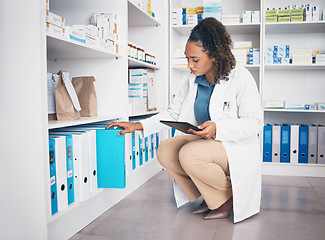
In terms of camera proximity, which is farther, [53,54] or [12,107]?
[53,54]

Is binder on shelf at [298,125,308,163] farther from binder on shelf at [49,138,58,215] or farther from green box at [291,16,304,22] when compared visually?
binder on shelf at [49,138,58,215]

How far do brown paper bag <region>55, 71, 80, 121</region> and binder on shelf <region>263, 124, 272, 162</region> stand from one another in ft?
6.50

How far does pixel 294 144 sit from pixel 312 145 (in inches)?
6.0

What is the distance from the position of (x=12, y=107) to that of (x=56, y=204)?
0.50 metres

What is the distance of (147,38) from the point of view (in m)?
3.35

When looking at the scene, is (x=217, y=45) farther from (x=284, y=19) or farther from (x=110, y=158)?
(x=284, y=19)

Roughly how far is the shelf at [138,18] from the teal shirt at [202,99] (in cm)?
80

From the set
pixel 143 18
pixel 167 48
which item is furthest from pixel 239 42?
pixel 143 18

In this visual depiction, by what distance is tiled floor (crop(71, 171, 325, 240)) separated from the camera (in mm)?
1755

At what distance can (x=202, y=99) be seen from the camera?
2.10m

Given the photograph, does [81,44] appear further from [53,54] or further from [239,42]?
[239,42]

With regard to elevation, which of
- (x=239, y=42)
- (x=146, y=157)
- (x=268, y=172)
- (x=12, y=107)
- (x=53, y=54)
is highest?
(x=239, y=42)

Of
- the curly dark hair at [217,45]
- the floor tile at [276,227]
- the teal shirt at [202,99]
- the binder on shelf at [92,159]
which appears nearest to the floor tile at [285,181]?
the floor tile at [276,227]

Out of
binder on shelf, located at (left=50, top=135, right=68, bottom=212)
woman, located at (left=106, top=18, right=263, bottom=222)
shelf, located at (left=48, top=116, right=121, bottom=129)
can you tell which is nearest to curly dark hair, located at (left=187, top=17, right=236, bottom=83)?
woman, located at (left=106, top=18, right=263, bottom=222)
